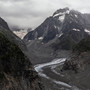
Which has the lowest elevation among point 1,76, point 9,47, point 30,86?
point 30,86

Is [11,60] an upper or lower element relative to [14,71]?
upper

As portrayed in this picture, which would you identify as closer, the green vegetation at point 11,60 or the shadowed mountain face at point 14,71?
the shadowed mountain face at point 14,71

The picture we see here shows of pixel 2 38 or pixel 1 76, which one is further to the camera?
pixel 2 38

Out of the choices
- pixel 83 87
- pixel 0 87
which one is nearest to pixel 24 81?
pixel 0 87

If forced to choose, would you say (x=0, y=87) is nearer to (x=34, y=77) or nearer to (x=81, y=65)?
(x=34, y=77)

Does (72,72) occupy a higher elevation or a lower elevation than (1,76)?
lower

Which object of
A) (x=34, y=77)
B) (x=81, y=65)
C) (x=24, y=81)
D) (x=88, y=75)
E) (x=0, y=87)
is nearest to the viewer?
(x=0, y=87)

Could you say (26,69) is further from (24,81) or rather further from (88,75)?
(88,75)

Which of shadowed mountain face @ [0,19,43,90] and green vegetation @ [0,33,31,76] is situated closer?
shadowed mountain face @ [0,19,43,90]

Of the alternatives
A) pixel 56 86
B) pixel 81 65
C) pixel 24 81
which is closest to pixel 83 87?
pixel 56 86

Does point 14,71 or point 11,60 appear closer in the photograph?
point 14,71

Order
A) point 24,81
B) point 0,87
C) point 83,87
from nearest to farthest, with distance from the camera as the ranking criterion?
point 0,87 → point 24,81 → point 83,87
